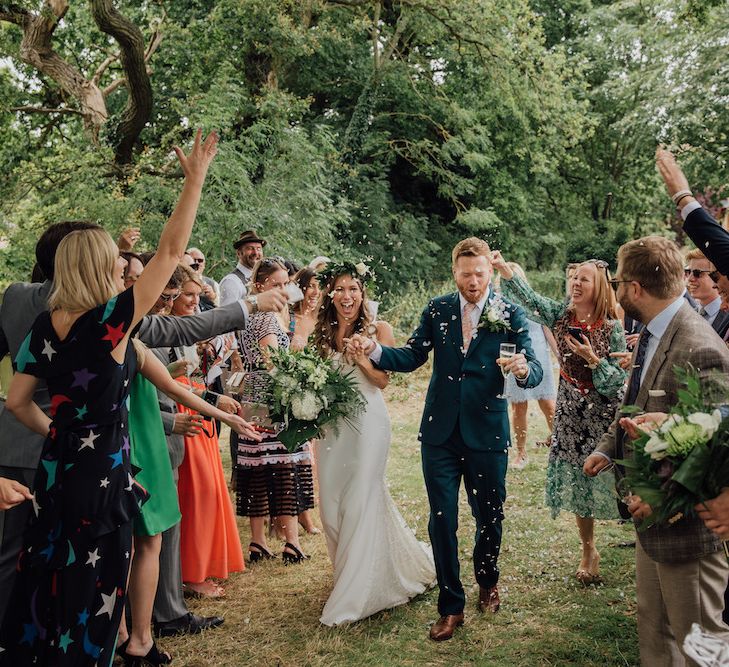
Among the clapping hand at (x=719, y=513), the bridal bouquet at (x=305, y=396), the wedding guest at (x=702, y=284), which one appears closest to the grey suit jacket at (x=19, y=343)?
the bridal bouquet at (x=305, y=396)

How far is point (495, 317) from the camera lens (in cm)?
443

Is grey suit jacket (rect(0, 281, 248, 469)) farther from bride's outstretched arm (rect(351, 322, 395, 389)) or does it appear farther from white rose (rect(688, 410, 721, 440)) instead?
white rose (rect(688, 410, 721, 440))

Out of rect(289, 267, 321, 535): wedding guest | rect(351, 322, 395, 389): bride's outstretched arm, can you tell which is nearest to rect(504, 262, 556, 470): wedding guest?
rect(289, 267, 321, 535): wedding guest

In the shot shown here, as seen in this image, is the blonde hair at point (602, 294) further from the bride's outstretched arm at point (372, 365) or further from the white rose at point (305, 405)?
the white rose at point (305, 405)

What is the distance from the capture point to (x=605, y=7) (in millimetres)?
20172

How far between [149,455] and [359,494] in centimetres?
148

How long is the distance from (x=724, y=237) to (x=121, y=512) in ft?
9.78

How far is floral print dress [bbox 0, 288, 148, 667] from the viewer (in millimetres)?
2934

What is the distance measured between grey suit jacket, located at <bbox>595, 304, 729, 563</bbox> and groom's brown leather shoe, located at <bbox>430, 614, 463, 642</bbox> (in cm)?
181

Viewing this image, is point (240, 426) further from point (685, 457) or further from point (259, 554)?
point (685, 457)

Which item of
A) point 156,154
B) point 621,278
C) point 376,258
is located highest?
point 156,154

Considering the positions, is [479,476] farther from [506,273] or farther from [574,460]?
[506,273]

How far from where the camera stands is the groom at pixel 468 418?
444cm

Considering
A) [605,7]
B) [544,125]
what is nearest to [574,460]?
[544,125]
